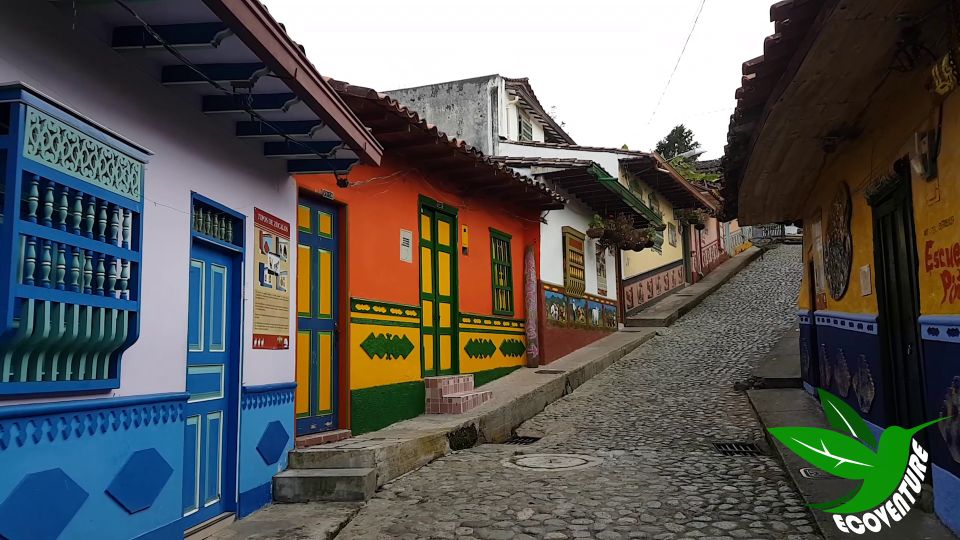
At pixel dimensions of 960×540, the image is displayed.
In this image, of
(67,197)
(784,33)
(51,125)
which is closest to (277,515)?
(67,197)

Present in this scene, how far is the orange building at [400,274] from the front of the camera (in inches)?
258

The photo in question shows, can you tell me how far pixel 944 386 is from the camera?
4043 millimetres

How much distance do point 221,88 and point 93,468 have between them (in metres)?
2.39

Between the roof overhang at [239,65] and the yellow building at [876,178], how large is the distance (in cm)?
Result: 289

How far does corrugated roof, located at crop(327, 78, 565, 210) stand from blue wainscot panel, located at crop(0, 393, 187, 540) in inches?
133

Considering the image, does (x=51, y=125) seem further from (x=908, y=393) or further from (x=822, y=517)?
(x=908, y=393)

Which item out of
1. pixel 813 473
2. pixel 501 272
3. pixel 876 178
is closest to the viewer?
pixel 813 473

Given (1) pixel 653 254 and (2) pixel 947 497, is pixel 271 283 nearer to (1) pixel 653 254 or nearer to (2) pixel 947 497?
(2) pixel 947 497

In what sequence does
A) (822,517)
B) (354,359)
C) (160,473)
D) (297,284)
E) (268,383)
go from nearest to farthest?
(160,473)
(822,517)
(268,383)
(297,284)
(354,359)

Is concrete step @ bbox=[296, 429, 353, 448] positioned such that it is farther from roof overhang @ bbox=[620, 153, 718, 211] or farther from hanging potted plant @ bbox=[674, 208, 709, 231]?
hanging potted plant @ bbox=[674, 208, 709, 231]

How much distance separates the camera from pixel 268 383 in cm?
555

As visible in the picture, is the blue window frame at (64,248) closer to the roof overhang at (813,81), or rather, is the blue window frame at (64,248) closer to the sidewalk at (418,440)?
the sidewalk at (418,440)

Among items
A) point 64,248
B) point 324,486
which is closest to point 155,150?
point 64,248

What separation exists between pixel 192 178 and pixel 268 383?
1851mm
